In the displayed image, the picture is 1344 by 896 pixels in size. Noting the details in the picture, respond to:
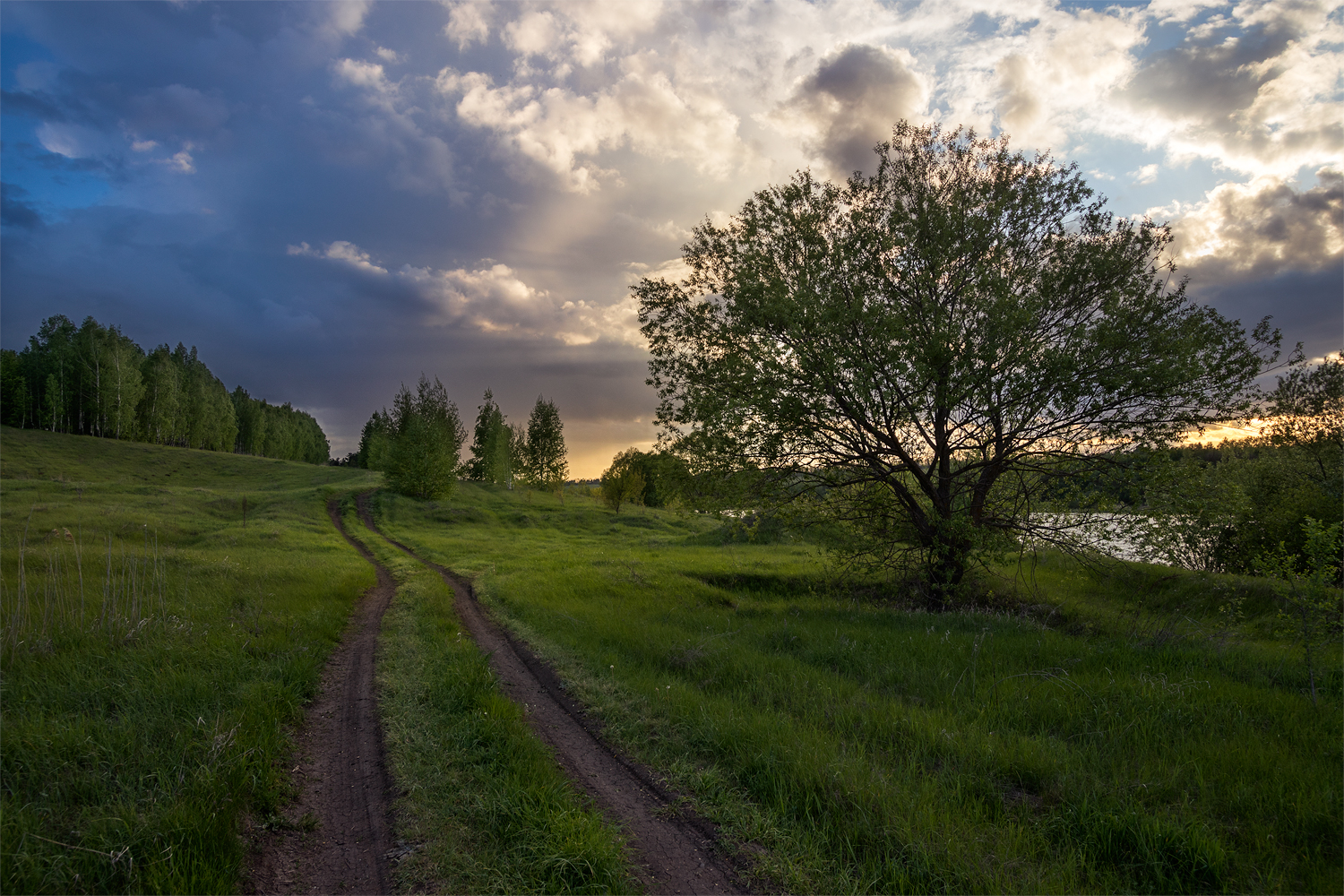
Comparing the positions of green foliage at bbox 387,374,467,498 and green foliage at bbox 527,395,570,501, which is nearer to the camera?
green foliage at bbox 387,374,467,498

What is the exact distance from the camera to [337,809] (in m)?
5.29

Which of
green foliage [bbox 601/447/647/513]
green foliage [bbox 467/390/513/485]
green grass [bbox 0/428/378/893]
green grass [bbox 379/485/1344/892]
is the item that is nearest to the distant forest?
green foliage [bbox 467/390/513/485]

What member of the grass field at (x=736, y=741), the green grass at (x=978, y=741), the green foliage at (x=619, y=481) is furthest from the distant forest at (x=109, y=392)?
the green grass at (x=978, y=741)

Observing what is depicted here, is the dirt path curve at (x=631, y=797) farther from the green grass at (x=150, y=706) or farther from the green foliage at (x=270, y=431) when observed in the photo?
the green foliage at (x=270, y=431)

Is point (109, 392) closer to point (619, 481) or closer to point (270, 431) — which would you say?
point (270, 431)

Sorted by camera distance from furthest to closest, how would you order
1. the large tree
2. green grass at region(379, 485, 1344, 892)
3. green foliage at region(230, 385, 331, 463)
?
green foliage at region(230, 385, 331, 463) < the large tree < green grass at region(379, 485, 1344, 892)

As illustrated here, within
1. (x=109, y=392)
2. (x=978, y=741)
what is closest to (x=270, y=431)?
(x=109, y=392)

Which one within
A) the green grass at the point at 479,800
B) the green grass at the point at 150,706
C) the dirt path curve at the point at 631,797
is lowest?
the dirt path curve at the point at 631,797

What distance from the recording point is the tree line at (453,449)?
51219mm

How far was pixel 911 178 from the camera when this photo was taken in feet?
46.3

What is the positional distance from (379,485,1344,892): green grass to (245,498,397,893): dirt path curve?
A: 2.78 m

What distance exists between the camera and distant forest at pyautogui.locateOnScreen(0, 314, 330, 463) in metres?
67.6

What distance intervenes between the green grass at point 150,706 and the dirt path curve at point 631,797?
293cm

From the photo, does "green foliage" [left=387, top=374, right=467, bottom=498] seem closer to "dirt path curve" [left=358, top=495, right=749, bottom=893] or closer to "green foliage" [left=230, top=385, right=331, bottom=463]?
"dirt path curve" [left=358, top=495, right=749, bottom=893]
